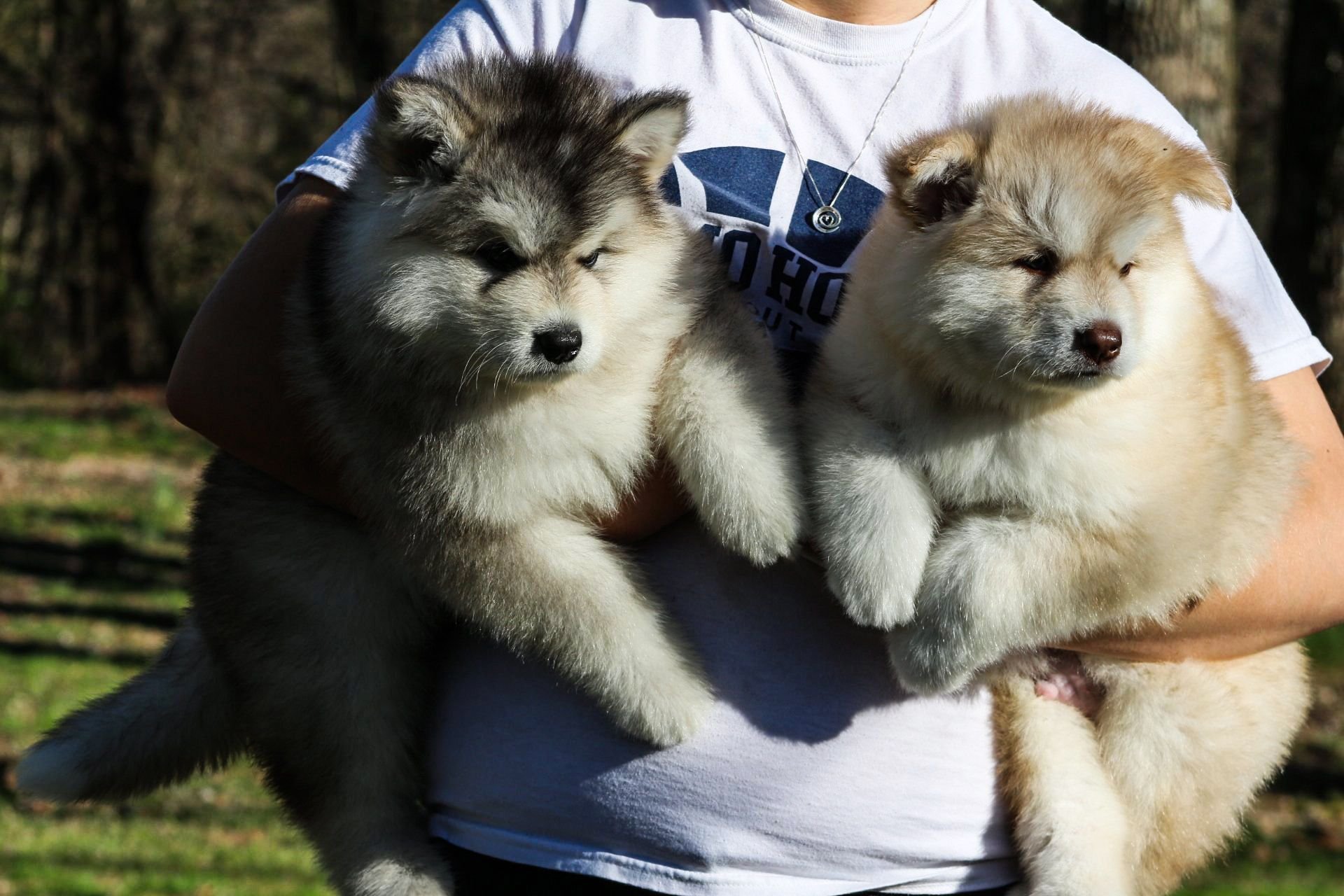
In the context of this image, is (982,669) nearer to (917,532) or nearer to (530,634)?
(917,532)

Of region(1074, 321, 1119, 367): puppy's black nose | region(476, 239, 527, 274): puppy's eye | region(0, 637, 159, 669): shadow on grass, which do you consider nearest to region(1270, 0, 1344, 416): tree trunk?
region(1074, 321, 1119, 367): puppy's black nose

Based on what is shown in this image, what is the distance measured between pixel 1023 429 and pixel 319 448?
4.40 ft

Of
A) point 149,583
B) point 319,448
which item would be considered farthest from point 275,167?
point 319,448

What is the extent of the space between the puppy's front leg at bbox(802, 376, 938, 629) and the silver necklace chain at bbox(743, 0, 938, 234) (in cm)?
31

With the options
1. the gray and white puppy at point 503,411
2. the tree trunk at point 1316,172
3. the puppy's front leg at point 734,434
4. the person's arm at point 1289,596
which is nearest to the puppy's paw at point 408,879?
the gray and white puppy at point 503,411

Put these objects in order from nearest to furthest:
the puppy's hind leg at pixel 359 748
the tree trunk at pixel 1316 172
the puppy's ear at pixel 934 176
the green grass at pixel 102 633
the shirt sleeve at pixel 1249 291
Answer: the puppy's ear at pixel 934 176 → the shirt sleeve at pixel 1249 291 → the puppy's hind leg at pixel 359 748 → the green grass at pixel 102 633 → the tree trunk at pixel 1316 172

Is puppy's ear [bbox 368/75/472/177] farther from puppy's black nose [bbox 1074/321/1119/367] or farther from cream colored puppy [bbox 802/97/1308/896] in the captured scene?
puppy's black nose [bbox 1074/321/1119/367]

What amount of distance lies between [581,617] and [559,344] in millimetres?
501

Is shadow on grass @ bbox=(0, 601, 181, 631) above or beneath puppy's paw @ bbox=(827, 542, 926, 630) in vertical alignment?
beneath

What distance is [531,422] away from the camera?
2492 millimetres

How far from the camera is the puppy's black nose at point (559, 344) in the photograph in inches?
92.0

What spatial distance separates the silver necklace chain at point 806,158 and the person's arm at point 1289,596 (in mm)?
938

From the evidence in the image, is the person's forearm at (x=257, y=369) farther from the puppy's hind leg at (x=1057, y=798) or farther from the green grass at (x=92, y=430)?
the green grass at (x=92, y=430)

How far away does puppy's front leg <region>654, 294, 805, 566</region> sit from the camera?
2342 millimetres
